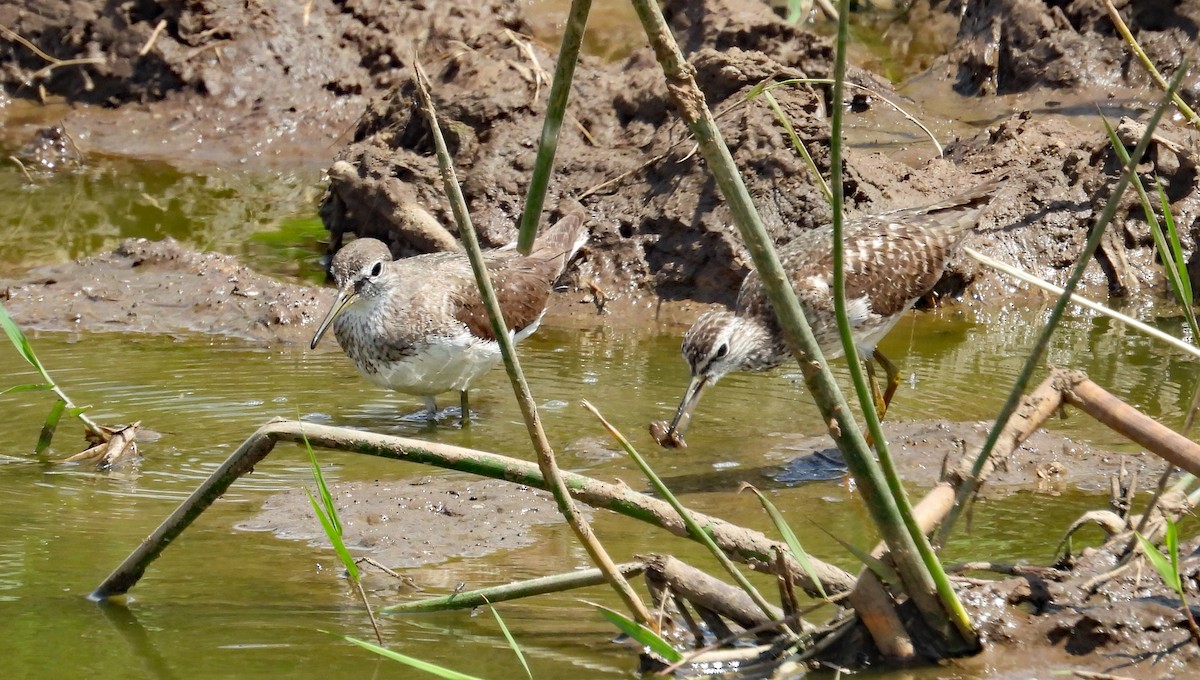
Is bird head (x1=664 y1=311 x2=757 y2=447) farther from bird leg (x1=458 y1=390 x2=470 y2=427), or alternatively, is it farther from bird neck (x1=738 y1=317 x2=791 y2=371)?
bird leg (x1=458 y1=390 x2=470 y2=427)

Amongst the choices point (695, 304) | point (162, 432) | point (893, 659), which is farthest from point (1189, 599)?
point (695, 304)

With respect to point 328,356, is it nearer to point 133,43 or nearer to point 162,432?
point 162,432

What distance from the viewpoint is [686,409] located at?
688 cm

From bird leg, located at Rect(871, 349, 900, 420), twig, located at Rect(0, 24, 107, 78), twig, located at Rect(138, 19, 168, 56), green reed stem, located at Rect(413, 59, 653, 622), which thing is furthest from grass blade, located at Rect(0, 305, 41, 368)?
twig, located at Rect(0, 24, 107, 78)

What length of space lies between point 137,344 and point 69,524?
3.60 metres

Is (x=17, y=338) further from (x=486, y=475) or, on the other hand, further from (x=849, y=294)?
(x=849, y=294)

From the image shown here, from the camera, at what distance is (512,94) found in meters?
10.9

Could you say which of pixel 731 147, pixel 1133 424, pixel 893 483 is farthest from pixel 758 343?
pixel 893 483

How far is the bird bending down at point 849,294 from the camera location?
706 cm

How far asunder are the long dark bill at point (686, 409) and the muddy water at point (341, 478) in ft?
0.57

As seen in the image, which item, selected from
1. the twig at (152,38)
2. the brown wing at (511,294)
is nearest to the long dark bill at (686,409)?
the brown wing at (511,294)

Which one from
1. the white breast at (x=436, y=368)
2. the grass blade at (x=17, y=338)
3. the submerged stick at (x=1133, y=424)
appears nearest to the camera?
the submerged stick at (x=1133, y=424)

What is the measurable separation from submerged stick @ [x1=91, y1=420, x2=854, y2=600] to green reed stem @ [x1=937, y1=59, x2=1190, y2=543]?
19.8 inches

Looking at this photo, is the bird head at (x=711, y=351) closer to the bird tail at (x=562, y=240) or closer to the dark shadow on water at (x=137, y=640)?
the bird tail at (x=562, y=240)
